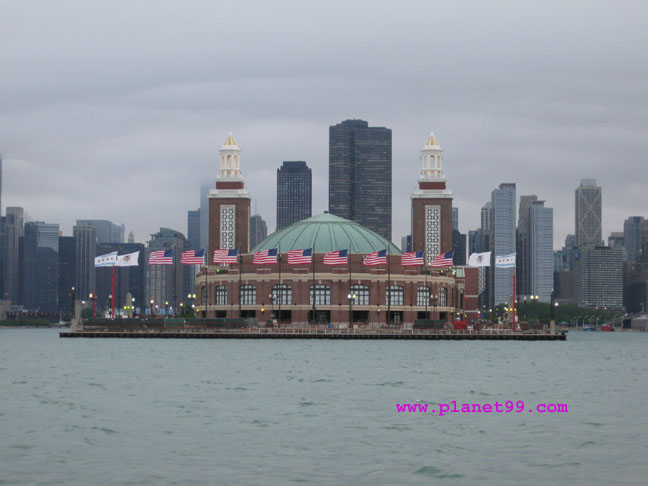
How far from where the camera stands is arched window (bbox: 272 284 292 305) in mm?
196500

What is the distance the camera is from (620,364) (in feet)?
370

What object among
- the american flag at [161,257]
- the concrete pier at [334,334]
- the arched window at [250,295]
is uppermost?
the american flag at [161,257]

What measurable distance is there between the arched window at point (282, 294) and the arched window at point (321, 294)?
12.5ft

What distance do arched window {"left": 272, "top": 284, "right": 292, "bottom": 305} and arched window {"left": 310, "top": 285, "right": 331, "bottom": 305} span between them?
3.80 meters

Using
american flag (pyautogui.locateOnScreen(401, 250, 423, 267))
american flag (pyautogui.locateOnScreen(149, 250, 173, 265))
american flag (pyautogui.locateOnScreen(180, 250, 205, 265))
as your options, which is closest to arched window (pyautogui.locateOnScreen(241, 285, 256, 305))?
american flag (pyautogui.locateOnScreen(180, 250, 205, 265))

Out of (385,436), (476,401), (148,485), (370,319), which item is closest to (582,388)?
(476,401)

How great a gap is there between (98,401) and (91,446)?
1845 cm

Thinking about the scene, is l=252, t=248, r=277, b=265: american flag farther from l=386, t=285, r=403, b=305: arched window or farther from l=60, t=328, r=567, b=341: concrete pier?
l=386, t=285, r=403, b=305: arched window

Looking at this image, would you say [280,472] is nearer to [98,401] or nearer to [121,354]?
[98,401]

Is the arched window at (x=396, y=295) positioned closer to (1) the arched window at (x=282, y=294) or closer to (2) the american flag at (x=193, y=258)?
(1) the arched window at (x=282, y=294)

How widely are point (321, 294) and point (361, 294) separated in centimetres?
682

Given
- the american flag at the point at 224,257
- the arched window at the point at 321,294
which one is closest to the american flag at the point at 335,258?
the american flag at the point at 224,257

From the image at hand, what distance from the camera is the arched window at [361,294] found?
Result: 196500 mm

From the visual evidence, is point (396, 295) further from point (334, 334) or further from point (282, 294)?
point (334, 334)
